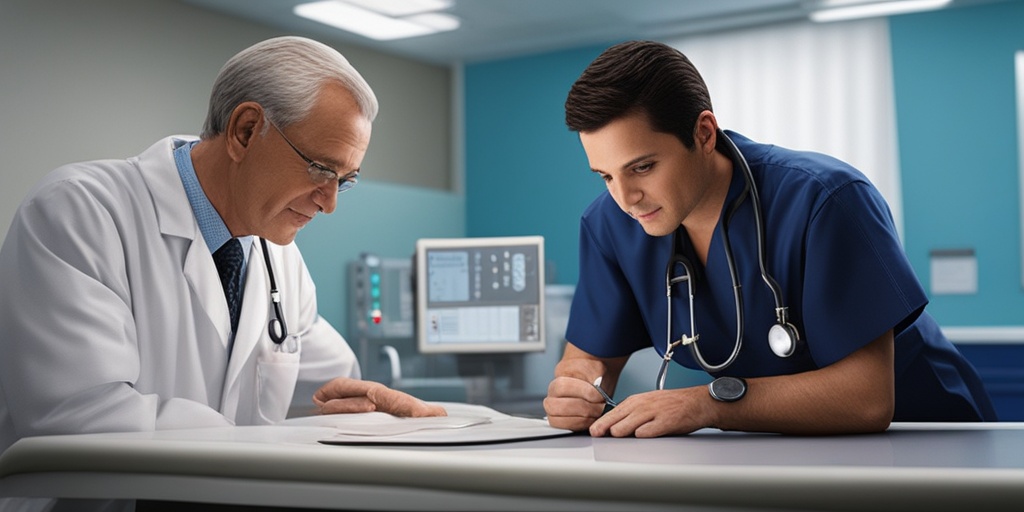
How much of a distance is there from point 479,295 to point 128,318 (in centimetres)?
251

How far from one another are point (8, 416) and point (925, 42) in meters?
4.84

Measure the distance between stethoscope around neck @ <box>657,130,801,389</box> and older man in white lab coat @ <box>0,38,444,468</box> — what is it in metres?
0.42

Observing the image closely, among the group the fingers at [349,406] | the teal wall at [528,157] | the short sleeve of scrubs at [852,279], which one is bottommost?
the fingers at [349,406]

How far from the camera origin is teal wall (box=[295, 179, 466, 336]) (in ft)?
13.1

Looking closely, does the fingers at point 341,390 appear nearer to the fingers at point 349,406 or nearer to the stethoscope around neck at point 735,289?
the fingers at point 349,406

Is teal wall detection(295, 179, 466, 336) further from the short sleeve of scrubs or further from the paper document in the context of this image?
the short sleeve of scrubs

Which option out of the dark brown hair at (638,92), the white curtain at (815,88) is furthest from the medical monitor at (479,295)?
the dark brown hair at (638,92)

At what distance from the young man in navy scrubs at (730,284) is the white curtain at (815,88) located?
12.3 feet

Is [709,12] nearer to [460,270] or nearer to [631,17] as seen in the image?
[631,17]

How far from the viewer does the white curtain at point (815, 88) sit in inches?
202

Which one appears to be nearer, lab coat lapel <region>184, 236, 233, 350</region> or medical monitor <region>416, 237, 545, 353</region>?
lab coat lapel <region>184, 236, 233, 350</region>

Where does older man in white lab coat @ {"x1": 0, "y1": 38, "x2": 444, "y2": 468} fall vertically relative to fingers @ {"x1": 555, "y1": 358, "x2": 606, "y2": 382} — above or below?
above

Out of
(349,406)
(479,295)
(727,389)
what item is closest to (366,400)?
(349,406)

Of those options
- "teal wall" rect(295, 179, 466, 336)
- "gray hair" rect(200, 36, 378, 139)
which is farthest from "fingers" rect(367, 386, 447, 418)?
"teal wall" rect(295, 179, 466, 336)
